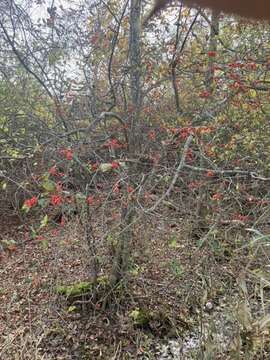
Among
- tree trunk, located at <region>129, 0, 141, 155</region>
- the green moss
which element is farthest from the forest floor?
tree trunk, located at <region>129, 0, 141, 155</region>

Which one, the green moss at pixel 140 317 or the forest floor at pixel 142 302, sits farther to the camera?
the green moss at pixel 140 317

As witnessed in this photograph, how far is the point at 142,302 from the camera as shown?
4.29 m

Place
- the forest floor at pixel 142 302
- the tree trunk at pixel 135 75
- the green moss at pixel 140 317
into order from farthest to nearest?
the tree trunk at pixel 135 75, the green moss at pixel 140 317, the forest floor at pixel 142 302

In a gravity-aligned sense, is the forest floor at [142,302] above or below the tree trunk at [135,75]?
below

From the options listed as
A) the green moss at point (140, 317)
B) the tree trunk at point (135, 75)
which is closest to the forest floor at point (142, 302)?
the green moss at point (140, 317)

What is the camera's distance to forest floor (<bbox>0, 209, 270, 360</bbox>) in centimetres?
375

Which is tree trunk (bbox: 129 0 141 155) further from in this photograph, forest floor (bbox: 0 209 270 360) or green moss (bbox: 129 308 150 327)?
green moss (bbox: 129 308 150 327)

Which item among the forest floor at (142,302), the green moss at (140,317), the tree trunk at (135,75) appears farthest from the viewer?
the tree trunk at (135,75)

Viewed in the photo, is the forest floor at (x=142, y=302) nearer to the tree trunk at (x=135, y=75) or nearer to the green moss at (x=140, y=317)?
the green moss at (x=140, y=317)

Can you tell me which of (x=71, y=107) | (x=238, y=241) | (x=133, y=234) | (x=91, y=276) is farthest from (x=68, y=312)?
(x=71, y=107)

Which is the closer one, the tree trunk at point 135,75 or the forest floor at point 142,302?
the forest floor at point 142,302

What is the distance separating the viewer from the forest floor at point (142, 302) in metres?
3.75

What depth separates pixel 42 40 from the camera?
5.72 meters

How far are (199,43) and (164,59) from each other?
0.65m
